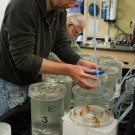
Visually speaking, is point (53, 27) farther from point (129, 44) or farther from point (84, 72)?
point (129, 44)

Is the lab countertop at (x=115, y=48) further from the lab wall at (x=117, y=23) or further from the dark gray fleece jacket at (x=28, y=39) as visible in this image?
the dark gray fleece jacket at (x=28, y=39)

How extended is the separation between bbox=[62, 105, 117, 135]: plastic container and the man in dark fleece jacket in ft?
0.53

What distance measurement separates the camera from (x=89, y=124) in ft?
2.48

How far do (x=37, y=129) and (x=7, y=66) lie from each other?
1.46ft

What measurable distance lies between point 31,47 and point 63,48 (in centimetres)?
41

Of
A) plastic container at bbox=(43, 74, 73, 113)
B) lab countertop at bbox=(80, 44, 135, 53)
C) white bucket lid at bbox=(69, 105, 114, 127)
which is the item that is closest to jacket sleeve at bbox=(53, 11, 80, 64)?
plastic container at bbox=(43, 74, 73, 113)

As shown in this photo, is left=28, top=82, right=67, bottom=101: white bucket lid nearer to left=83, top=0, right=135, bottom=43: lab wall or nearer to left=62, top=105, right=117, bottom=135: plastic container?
left=62, top=105, right=117, bottom=135: plastic container

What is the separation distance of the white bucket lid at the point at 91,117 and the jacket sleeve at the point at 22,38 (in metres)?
0.30

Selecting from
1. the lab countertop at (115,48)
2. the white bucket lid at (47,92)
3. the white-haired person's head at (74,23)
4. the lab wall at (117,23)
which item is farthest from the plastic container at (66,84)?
the lab wall at (117,23)

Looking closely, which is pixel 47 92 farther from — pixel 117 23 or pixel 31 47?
pixel 117 23

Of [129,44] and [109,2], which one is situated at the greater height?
[109,2]

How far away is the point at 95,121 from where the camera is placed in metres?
0.76

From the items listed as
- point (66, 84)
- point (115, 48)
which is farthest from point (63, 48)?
point (115, 48)

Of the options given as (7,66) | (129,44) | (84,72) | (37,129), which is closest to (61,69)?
(84,72)
